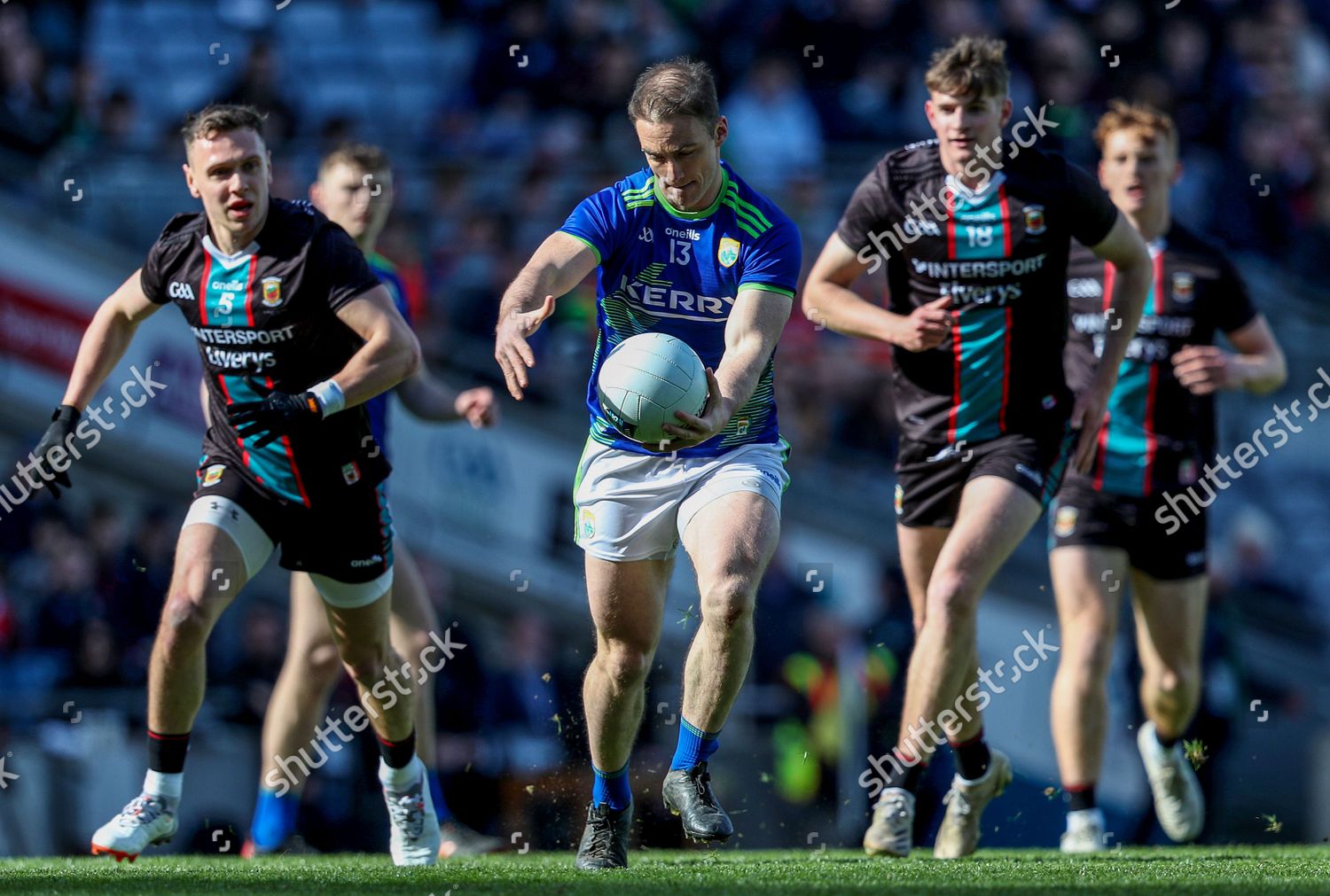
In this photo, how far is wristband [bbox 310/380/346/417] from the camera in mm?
6258

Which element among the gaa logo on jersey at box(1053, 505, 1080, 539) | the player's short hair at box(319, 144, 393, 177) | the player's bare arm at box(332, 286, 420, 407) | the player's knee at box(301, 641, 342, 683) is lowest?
the player's knee at box(301, 641, 342, 683)

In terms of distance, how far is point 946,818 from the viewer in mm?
6934

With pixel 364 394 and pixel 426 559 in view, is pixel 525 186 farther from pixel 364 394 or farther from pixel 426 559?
pixel 364 394

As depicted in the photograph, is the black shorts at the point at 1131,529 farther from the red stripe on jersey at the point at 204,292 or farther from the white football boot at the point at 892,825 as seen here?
the red stripe on jersey at the point at 204,292

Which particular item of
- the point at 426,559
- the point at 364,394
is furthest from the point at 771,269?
the point at 426,559

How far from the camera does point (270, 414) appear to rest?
6.27 meters

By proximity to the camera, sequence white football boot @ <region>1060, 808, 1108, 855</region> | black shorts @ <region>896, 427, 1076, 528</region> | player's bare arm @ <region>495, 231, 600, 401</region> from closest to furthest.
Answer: player's bare arm @ <region>495, 231, 600, 401</region> < black shorts @ <region>896, 427, 1076, 528</region> < white football boot @ <region>1060, 808, 1108, 855</region>

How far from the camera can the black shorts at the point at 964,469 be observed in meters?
6.66

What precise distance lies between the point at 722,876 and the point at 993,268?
255 cm

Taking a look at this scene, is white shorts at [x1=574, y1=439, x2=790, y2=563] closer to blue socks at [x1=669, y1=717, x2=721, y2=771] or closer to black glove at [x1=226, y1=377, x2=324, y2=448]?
blue socks at [x1=669, y1=717, x2=721, y2=771]

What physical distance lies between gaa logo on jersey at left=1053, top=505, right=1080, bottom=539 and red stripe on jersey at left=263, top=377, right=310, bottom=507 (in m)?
3.32

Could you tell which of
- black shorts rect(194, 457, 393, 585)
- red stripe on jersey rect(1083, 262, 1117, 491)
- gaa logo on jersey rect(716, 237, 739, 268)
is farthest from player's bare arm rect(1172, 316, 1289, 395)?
black shorts rect(194, 457, 393, 585)

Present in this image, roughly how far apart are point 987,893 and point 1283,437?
9064 mm

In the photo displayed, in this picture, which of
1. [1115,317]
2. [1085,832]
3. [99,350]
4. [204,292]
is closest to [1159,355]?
[1115,317]
